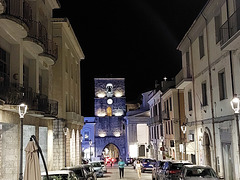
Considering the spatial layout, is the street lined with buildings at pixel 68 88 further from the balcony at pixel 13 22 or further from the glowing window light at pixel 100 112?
the glowing window light at pixel 100 112

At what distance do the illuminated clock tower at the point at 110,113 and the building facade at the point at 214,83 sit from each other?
126 feet

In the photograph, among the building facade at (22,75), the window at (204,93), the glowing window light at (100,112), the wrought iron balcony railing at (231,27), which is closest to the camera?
the building facade at (22,75)

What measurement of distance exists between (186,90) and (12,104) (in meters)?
17.5

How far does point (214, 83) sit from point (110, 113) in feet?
157

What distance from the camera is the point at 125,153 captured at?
2554 inches

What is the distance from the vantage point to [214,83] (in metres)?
20.7

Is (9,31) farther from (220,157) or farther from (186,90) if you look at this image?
(186,90)

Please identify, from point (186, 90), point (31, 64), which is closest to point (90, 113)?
point (186, 90)

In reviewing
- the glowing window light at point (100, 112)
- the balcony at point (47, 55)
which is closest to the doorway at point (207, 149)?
the balcony at point (47, 55)

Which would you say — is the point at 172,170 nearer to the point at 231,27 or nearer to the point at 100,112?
the point at 231,27

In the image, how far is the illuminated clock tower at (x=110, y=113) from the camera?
65.2 meters

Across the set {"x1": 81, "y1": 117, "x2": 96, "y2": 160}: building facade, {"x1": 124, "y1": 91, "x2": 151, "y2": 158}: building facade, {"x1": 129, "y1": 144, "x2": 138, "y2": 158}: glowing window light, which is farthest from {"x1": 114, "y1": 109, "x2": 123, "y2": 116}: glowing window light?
{"x1": 129, "y1": 144, "x2": 138, "y2": 158}: glowing window light

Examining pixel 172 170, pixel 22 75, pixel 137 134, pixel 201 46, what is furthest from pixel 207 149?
pixel 137 134

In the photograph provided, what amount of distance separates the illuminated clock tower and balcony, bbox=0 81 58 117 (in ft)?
141
